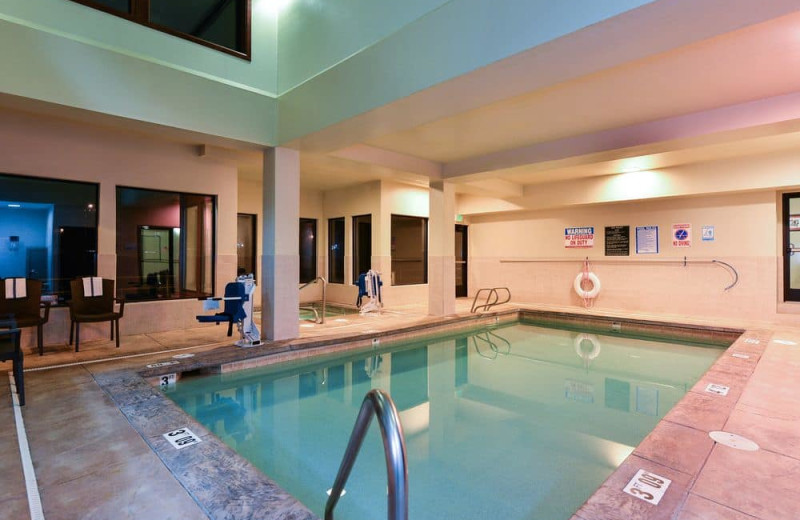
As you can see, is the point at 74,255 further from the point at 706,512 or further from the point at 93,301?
the point at 706,512

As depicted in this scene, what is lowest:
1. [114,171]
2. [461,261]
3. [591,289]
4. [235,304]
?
[591,289]

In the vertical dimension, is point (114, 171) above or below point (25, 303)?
above

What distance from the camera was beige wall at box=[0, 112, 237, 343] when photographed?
4574 mm

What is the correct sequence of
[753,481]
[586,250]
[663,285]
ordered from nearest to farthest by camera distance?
[753,481] → [663,285] → [586,250]

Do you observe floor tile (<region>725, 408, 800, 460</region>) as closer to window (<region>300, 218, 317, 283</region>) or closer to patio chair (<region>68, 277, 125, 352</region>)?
patio chair (<region>68, 277, 125, 352</region>)

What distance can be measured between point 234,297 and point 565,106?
4088 mm

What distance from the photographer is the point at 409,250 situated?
924 cm

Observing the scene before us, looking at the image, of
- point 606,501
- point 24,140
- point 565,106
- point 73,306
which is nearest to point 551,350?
point 565,106

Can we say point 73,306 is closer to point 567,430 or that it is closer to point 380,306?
point 380,306

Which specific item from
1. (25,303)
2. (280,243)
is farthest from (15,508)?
(280,243)

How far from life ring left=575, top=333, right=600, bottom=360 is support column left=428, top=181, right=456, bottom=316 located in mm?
2135

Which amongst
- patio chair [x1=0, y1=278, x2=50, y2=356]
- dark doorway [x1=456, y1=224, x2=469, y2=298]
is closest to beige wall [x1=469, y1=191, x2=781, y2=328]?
dark doorway [x1=456, y1=224, x2=469, y2=298]

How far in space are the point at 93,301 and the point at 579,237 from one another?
8339 mm

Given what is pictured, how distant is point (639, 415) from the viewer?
333 cm
